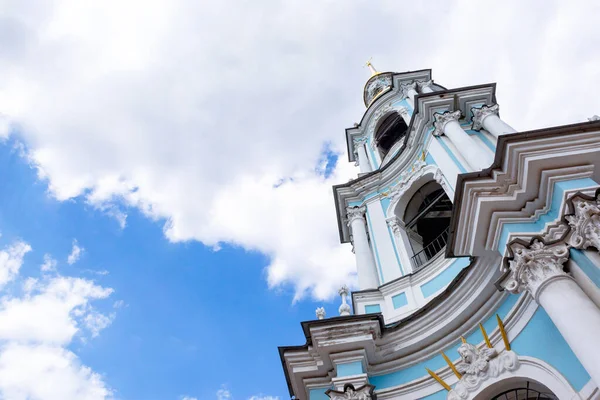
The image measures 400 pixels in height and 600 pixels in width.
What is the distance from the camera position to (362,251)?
12.4 m

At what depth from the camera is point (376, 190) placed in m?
Answer: 14.6

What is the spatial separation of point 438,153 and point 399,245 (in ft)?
8.33

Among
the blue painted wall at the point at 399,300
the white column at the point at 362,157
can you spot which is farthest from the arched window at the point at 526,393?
the white column at the point at 362,157

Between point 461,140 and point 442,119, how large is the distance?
1366mm

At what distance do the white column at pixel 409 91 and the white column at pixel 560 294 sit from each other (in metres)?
11.2

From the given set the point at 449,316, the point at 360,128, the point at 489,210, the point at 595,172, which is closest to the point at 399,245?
the point at 449,316

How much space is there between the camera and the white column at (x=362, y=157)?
17.2 meters

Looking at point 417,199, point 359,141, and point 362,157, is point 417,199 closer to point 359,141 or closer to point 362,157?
point 362,157

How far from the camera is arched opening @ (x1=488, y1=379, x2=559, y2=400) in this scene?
279 inches

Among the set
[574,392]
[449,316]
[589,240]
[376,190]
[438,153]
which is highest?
[376,190]

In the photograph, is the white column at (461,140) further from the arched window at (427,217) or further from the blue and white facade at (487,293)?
the arched window at (427,217)

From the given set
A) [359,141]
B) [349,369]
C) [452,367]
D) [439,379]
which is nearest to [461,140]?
[452,367]

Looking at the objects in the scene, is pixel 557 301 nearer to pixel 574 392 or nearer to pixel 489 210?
pixel 574 392

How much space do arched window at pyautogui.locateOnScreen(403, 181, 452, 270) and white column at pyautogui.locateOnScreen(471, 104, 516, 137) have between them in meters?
1.86
